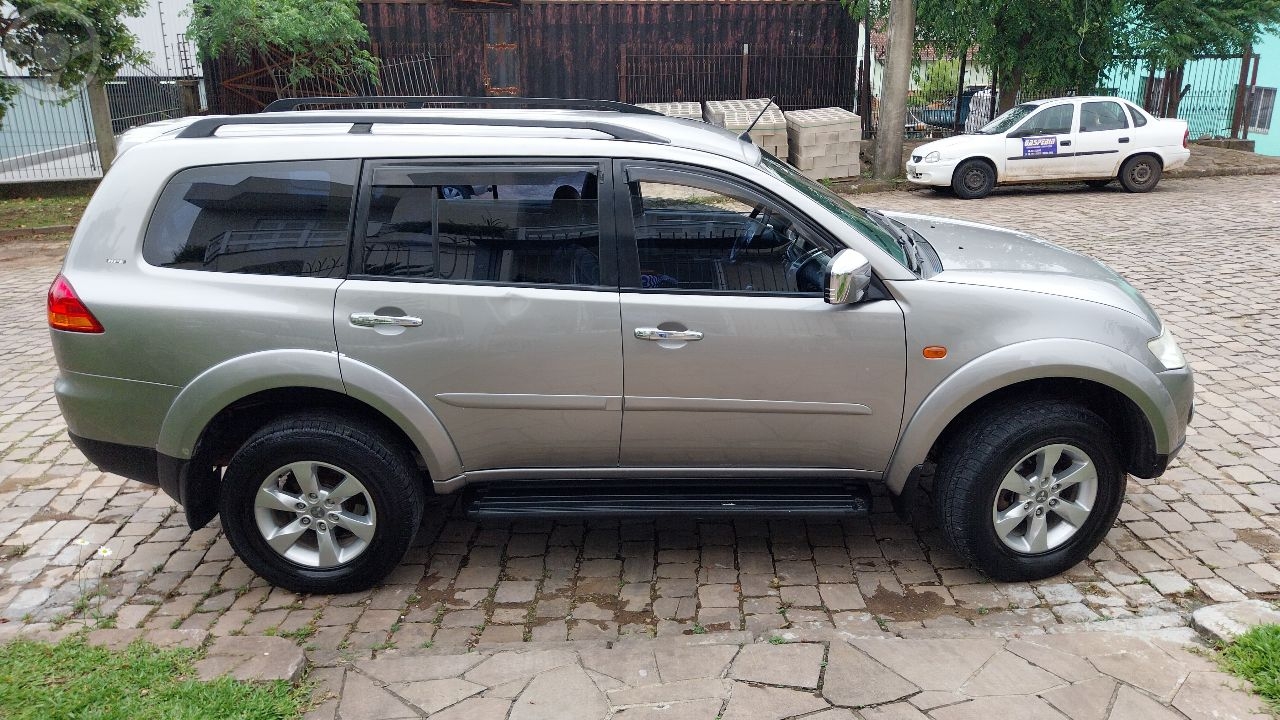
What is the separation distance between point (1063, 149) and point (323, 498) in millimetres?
13322

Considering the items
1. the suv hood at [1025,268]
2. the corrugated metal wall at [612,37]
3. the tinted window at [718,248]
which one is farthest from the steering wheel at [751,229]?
the corrugated metal wall at [612,37]

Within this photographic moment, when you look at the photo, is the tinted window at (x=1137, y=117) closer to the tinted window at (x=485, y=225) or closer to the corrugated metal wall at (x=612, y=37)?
the corrugated metal wall at (x=612, y=37)

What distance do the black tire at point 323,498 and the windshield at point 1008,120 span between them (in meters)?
12.9

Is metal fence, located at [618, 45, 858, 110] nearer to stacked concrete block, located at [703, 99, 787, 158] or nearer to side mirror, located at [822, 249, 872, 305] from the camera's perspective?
stacked concrete block, located at [703, 99, 787, 158]

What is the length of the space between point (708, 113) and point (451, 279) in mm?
14143

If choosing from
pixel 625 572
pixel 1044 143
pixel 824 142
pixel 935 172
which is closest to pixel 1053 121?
pixel 1044 143

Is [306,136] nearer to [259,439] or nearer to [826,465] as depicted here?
[259,439]

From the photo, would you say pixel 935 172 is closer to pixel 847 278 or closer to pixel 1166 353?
pixel 1166 353

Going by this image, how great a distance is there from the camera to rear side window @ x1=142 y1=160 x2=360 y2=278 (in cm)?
404

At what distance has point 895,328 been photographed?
397 centimetres

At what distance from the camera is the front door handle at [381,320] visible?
13.0 ft

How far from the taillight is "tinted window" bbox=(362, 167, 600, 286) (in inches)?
43.6

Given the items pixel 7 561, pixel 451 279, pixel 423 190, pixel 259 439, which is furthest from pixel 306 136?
pixel 7 561

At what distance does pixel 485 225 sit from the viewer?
4.05 metres
